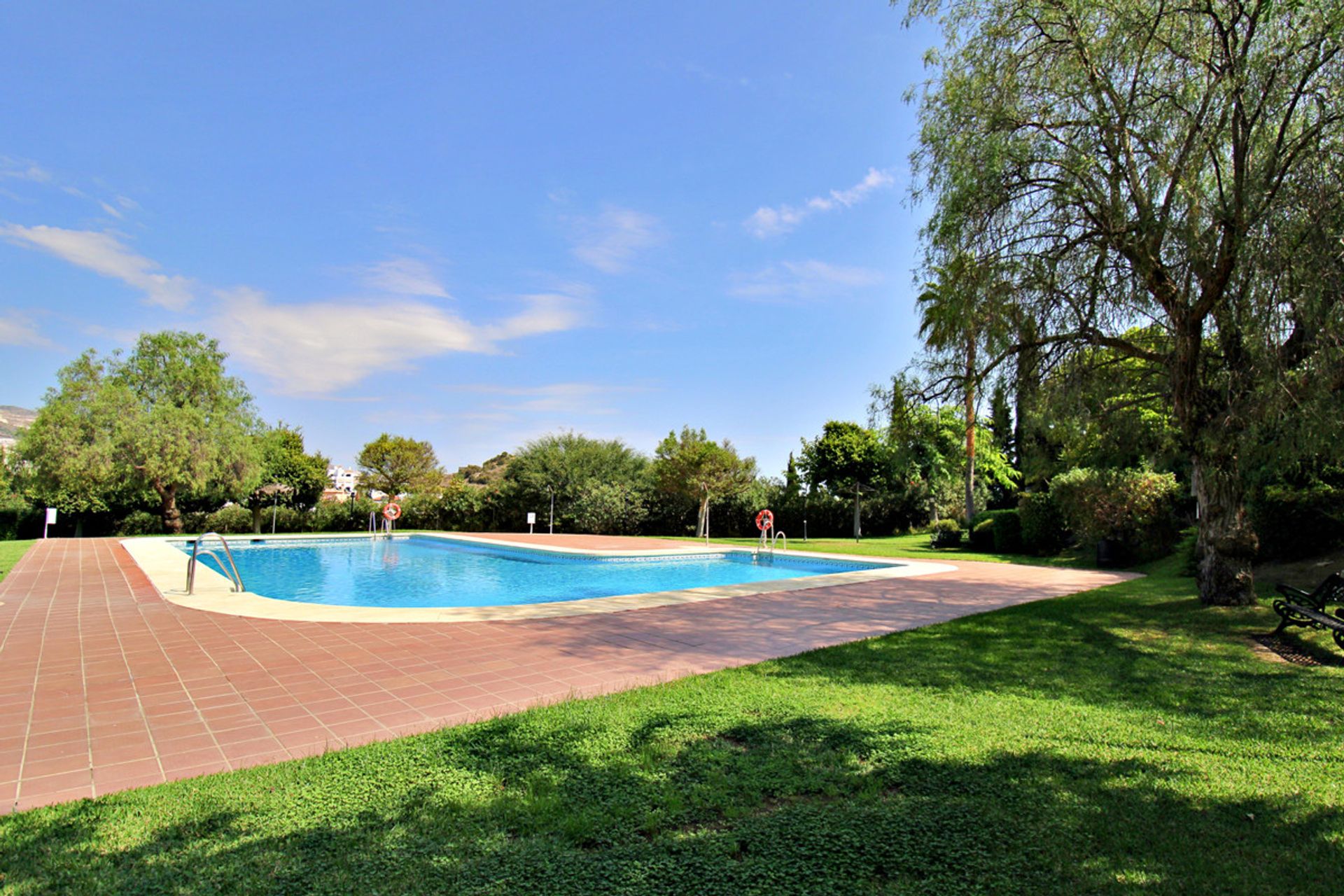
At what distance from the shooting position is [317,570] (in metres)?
15.6

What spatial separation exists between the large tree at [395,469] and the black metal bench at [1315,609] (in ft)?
112

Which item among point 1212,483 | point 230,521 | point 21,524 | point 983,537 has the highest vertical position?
point 1212,483

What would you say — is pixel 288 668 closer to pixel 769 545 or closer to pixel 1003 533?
pixel 769 545

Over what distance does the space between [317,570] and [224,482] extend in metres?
14.0

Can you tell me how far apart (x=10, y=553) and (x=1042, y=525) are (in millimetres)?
25175

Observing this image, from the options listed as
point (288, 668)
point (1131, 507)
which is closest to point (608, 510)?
point (1131, 507)

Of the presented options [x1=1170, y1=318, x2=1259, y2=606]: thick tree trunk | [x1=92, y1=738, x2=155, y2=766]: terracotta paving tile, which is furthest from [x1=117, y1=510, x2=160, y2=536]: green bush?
[x1=1170, y1=318, x2=1259, y2=606]: thick tree trunk

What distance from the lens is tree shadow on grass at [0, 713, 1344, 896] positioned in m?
2.13

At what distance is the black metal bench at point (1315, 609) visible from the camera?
527 centimetres

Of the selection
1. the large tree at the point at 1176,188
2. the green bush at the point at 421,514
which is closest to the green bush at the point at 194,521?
the green bush at the point at 421,514

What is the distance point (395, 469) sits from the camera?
115 feet

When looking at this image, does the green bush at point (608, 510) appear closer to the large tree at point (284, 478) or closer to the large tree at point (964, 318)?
the large tree at point (284, 478)

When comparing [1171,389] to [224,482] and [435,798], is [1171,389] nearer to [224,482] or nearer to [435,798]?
[435,798]

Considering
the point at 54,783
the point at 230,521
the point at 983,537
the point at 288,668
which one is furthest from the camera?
the point at 230,521
